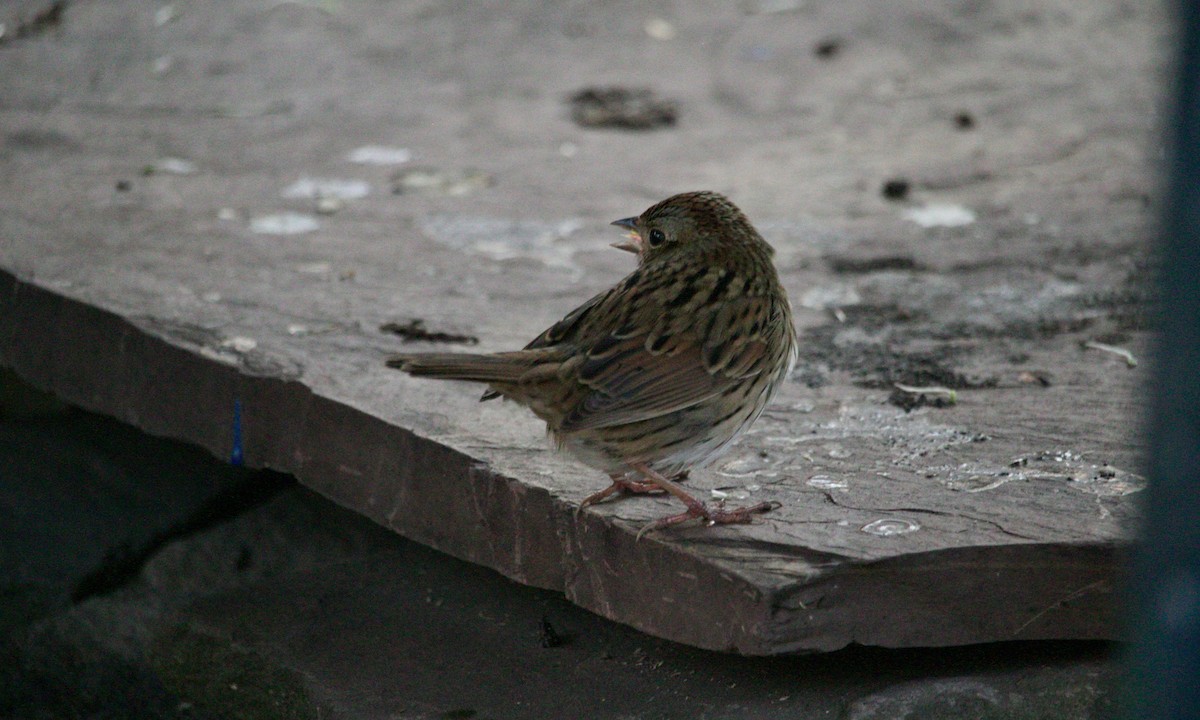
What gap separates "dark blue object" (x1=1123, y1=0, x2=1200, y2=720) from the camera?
1.64 meters

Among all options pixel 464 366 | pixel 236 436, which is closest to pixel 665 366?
pixel 464 366

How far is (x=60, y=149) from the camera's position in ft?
25.7

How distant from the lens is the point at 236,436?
529 cm

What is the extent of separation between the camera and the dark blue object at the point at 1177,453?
64.7 inches

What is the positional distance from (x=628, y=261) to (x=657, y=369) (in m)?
2.61

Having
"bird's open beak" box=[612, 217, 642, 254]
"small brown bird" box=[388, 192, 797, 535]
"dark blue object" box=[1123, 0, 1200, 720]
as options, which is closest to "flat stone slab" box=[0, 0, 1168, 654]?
"small brown bird" box=[388, 192, 797, 535]

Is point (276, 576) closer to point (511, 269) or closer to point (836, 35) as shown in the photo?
point (511, 269)

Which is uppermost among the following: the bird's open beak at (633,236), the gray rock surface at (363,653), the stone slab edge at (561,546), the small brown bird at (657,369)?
the bird's open beak at (633,236)

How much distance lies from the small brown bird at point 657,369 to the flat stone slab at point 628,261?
19cm

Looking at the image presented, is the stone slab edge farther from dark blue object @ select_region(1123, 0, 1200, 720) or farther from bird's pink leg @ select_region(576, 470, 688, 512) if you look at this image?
dark blue object @ select_region(1123, 0, 1200, 720)

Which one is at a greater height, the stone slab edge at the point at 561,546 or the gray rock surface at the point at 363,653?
the stone slab edge at the point at 561,546

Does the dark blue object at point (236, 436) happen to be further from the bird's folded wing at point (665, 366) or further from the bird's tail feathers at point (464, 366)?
the bird's folded wing at point (665, 366)

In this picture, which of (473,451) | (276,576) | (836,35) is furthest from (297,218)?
(836,35)

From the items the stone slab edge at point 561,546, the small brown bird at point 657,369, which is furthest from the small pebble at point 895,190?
the stone slab edge at point 561,546
